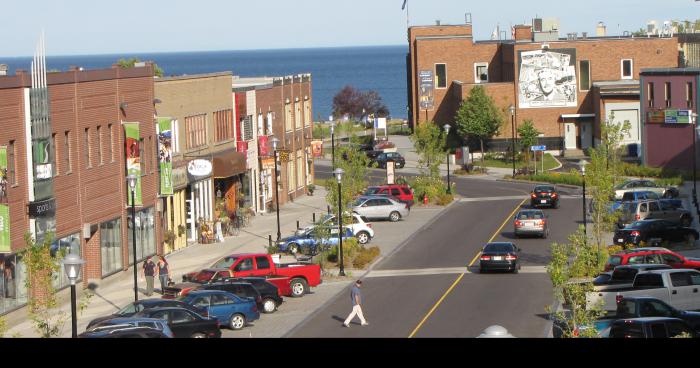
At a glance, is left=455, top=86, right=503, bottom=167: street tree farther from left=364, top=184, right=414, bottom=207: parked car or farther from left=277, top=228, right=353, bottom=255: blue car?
left=277, top=228, right=353, bottom=255: blue car

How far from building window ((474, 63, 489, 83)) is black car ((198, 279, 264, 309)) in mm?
72423

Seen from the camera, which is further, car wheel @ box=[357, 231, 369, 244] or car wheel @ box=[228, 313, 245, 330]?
car wheel @ box=[357, 231, 369, 244]

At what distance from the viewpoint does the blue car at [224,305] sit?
28.9 metres

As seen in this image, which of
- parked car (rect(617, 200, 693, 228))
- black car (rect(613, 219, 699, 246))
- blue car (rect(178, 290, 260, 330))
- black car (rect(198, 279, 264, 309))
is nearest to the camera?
Result: blue car (rect(178, 290, 260, 330))

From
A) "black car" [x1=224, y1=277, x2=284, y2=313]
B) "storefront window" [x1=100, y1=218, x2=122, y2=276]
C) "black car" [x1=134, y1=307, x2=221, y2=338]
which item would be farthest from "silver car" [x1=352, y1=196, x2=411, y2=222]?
"black car" [x1=134, y1=307, x2=221, y2=338]

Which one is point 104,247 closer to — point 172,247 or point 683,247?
point 172,247

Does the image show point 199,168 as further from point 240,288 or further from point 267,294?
point 240,288

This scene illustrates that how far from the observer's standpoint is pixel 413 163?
91.9 meters

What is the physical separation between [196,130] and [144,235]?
9.78 meters

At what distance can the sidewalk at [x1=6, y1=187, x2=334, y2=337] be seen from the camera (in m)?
31.8

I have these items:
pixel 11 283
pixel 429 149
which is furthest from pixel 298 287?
pixel 429 149

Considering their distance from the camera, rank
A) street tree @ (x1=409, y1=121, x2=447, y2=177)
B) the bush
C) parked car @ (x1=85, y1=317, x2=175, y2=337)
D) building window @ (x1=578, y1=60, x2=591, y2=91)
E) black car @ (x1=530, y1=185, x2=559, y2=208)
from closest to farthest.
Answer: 1. parked car @ (x1=85, y1=317, x2=175, y2=337)
2. the bush
3. black car @ (x1=530, y1=185, x2=559, y2=208)
4. street tree @ (x1=409, y1=121, x2=447, y2=177)
5. building window @ (x1=578, y1=60, x2=591, y2=91)

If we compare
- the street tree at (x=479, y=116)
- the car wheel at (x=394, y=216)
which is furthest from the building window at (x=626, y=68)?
the car wheel at (x=394, y=216)

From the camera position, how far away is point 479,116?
9031 centimetres
